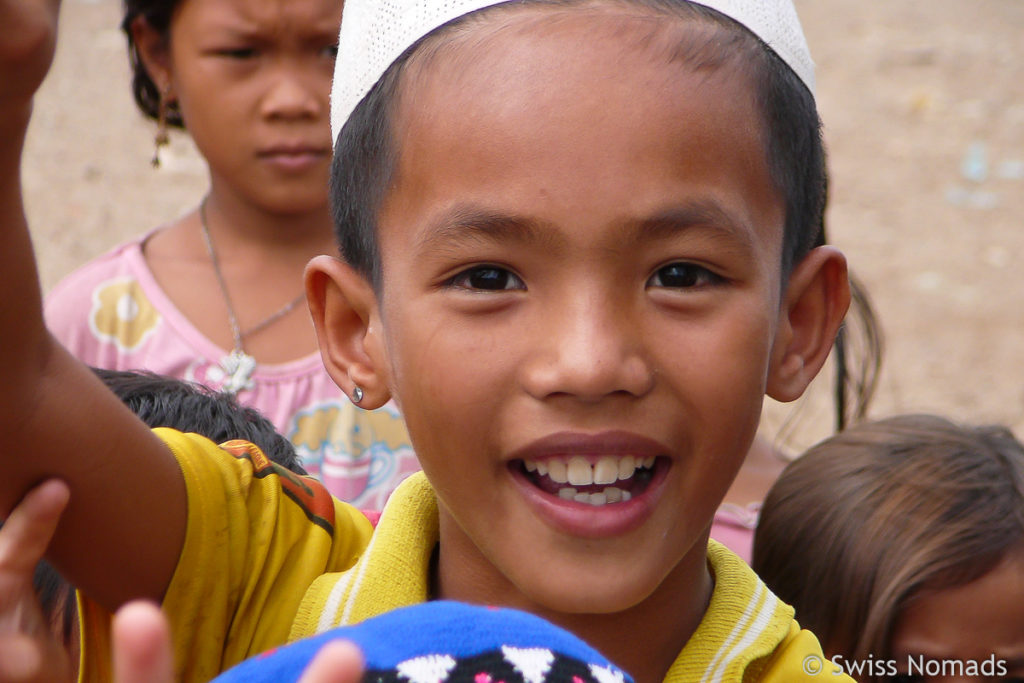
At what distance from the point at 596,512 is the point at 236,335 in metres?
1.75

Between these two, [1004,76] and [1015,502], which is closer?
[1015,502]

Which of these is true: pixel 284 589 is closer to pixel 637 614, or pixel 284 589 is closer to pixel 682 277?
pixel 637 614

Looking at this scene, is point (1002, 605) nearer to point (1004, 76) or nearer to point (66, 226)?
point (66, 226)

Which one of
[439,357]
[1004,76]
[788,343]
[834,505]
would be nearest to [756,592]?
[788,343]

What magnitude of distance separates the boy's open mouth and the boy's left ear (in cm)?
24

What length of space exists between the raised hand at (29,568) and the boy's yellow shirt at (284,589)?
0.20m

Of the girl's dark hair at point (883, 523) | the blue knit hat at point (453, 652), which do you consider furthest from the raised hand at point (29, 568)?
the girl's dark hair at point (883, 523)

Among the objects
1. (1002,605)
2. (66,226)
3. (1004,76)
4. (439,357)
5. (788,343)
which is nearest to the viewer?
(439,357)

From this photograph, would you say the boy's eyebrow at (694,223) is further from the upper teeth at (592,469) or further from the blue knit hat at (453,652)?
the blue knit hat at (453,652)

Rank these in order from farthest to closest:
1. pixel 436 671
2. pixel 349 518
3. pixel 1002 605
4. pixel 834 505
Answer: pixel 834 505 < pixel 1002 605 < pixel 349 518 < pixel 436 671

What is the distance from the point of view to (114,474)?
1407 millimetres

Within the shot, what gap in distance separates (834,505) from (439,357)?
1.19 metres

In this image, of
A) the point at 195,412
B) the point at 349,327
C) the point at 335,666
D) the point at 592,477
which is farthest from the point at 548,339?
the point at 195,412

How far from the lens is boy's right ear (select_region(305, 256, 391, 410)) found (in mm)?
1716
